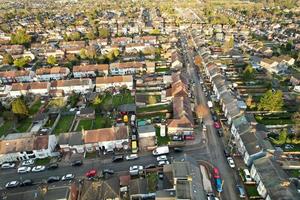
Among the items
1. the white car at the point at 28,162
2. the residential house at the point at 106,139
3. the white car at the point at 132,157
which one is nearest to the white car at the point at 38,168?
the white car at the point at 28,162

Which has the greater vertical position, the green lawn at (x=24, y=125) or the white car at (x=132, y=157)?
the white car at (x=132, y=157)

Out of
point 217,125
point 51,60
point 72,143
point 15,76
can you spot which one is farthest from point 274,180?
point 51,60

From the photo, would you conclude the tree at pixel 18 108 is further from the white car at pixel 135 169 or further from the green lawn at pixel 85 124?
the white car at pixel 135 169

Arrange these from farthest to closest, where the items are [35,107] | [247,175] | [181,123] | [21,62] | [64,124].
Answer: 1. [21,62]
2. [35,107]
3. [64,124]
4. [181,123]
5. [247,175]

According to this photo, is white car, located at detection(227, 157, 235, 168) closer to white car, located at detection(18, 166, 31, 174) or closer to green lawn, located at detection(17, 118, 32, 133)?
white car, located at detection(18, 166, 31, 174)

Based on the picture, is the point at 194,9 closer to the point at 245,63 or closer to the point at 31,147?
the point at 245,63

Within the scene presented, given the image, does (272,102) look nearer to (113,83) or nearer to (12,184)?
(113,83)

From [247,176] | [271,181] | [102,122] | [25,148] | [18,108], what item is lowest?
[247,176]
